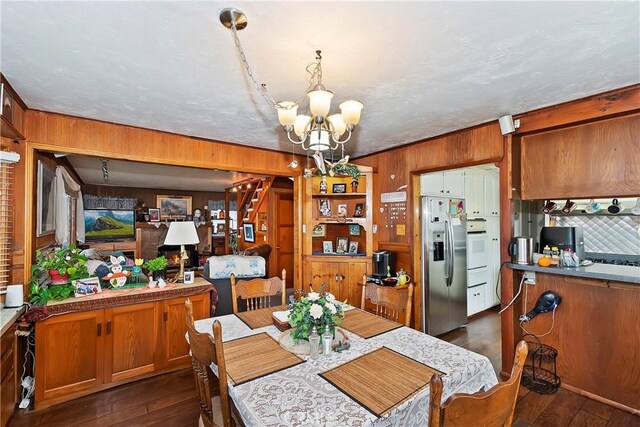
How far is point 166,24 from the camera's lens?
4.53 feet

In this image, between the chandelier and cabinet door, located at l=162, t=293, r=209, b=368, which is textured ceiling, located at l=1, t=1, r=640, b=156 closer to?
the chandelier

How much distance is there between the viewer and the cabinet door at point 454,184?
13.0 ft

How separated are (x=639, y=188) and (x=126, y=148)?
4242 mm

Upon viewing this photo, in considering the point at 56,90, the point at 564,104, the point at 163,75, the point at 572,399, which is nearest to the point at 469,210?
the point at 564,104

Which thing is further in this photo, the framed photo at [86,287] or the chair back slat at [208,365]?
the framed photo at [86,287]

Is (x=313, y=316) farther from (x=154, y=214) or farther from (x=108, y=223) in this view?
(x=108, y=223)

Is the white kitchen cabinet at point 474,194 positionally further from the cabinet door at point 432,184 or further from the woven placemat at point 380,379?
the woven placemat at point 380,379

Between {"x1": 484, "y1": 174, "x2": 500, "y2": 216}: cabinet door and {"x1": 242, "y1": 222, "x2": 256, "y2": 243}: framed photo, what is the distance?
15.1 feet

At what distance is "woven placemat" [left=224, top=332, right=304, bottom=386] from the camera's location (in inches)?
53.5

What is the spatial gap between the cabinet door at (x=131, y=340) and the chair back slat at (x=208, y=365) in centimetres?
163

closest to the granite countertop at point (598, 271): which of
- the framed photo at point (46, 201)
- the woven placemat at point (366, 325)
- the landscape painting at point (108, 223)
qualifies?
the woven placemat at point (366, 325)

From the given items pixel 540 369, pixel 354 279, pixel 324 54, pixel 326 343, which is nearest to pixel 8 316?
pixel 326 343

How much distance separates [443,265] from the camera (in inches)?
149

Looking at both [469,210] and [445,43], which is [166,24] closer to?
[445,43]
